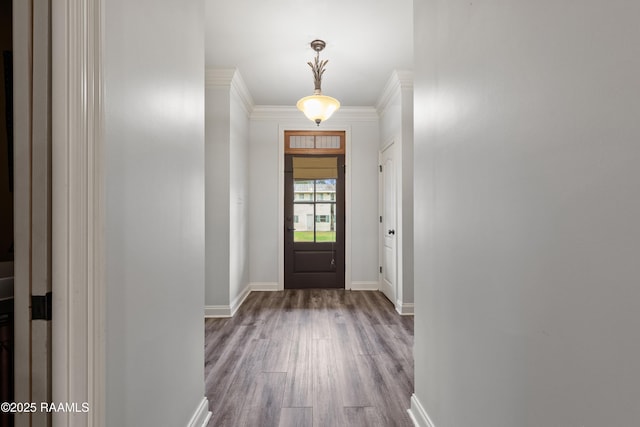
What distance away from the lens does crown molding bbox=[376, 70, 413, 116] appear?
3.76 m

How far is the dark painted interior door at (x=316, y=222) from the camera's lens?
16.7 ft

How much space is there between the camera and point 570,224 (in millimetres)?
751

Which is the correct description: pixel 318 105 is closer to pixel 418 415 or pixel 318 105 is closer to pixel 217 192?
pixel 217 192

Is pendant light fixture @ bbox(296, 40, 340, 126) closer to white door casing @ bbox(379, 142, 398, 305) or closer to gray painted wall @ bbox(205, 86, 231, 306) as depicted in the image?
gray painted wall @ bbox(205, 86, 231, 306)

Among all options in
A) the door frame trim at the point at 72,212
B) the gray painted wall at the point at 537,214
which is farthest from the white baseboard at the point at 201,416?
the gray painted wall at the point at 537,214

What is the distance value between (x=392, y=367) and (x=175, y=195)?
2003 mm

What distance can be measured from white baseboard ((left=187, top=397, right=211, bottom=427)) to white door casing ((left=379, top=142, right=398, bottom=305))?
2.82 m

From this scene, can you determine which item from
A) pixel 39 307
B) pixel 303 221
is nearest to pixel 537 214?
pixel 39 307

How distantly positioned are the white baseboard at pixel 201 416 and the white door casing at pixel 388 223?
282 centimetres

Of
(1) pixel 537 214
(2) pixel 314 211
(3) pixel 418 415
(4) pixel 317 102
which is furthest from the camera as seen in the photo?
(2) pixel 314 211

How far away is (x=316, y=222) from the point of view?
201 inches

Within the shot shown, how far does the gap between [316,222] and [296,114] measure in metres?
1.69

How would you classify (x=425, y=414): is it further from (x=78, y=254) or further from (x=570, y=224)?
(x=78, y=254)

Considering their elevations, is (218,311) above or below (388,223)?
below
